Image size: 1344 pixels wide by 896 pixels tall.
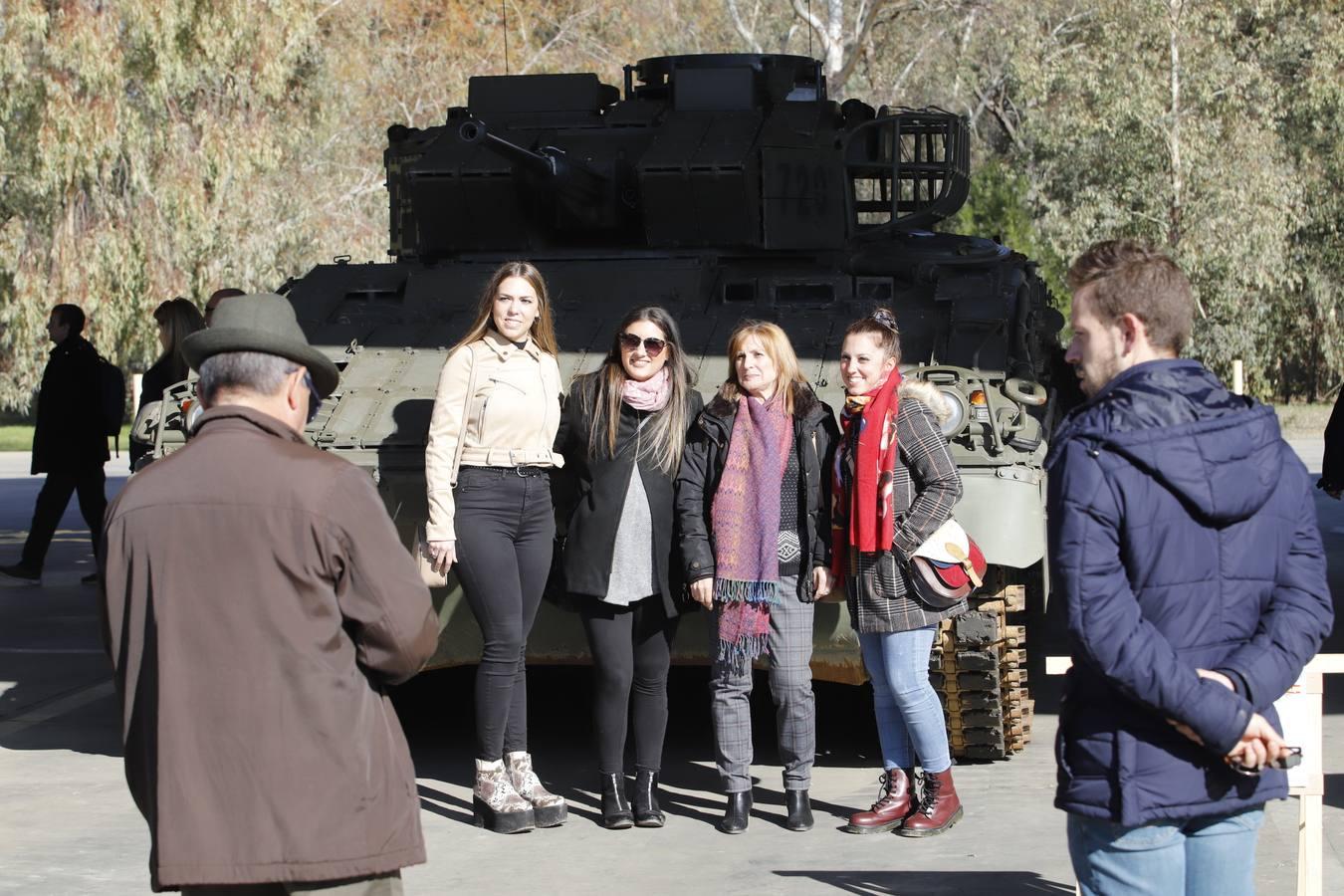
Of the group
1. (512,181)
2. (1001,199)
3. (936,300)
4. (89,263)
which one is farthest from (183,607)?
(1001,199)

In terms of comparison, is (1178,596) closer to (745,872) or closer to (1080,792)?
(1080,792)

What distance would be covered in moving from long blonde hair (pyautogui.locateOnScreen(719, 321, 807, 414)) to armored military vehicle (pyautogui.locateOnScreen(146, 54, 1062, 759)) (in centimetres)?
72

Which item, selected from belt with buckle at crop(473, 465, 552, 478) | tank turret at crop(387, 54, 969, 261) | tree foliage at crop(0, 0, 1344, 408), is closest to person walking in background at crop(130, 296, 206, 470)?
tank turret at crop(387, 54, 969, 261)

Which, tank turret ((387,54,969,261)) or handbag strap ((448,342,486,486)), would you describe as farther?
tank turret ((387,54,969,261))

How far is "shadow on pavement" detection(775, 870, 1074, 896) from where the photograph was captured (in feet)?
18.6

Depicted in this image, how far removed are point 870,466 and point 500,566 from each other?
125 centimetres

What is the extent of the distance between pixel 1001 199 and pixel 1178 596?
96.2 ft

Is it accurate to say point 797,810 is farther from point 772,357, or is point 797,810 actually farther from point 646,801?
point 772,357

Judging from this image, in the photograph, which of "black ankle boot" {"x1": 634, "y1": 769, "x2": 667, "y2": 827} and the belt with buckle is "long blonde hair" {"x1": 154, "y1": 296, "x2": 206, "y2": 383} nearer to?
the belt with buckle

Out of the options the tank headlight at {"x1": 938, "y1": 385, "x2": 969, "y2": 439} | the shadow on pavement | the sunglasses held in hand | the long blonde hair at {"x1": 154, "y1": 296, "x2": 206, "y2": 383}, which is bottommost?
the shadow on pavement

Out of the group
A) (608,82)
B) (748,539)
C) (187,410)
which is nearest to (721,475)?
(748,539)

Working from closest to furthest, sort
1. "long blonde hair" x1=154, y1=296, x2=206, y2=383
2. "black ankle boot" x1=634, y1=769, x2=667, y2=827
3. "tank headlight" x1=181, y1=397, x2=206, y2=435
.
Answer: "black ankle boot" x1=634, y1=769, x2=667, y2=827 < "tank headlight" x1=181, y1=397, x2=206, y2=435 < "long blonde hair" x1=154, y1=296, x2=206, y2=383

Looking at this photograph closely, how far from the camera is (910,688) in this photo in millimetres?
6250

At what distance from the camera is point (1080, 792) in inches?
134
